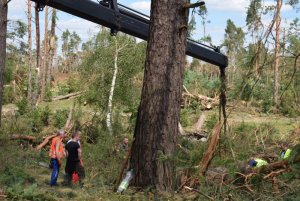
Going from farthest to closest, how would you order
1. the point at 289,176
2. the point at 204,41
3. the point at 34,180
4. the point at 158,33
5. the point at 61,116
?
the point at 61,116 → the point at 204,41 → the point at 34,180 → the point at 158,33 → the point at 289,176

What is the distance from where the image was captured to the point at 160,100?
8.31 m

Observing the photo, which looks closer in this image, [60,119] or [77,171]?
[77,171]

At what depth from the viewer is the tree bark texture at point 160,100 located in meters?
8.27

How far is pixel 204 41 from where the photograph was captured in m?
12.5

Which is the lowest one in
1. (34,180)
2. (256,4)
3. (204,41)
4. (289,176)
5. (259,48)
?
(34,180)

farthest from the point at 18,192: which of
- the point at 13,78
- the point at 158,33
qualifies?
the point at 13,78

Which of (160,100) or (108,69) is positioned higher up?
(108,69)

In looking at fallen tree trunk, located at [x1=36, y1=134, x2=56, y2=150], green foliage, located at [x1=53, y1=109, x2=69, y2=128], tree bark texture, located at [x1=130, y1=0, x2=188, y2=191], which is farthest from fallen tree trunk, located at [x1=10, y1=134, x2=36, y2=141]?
tree bark texture, located at [x1=130, y1=0, x2=188, y2=191]

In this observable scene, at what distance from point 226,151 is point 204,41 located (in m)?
3.57

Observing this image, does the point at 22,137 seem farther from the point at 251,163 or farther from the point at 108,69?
the point at 251,163

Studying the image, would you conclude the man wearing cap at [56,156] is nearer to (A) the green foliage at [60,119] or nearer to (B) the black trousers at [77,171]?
(B) the black trousers at [77,171]

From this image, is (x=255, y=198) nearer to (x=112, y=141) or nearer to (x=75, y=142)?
(x=75, y=142)

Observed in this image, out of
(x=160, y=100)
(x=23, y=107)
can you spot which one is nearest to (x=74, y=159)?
(x=160, y=100)

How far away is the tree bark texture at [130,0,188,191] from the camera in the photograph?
8.27m
